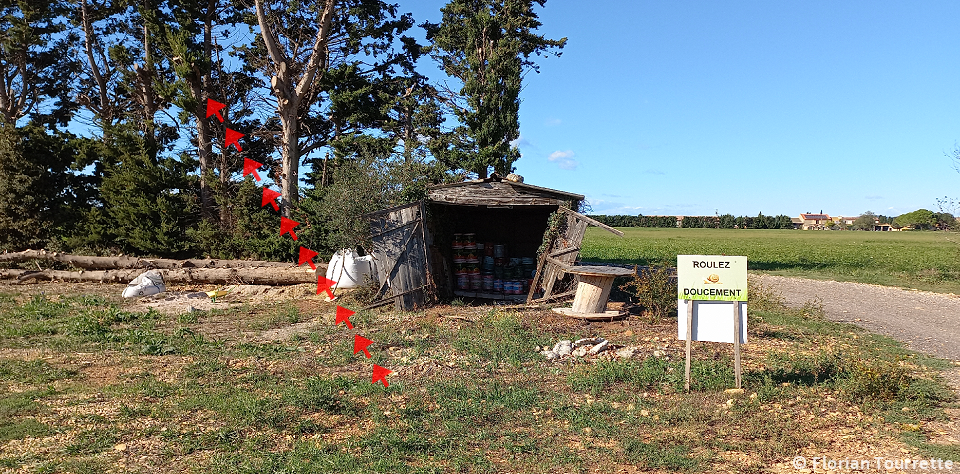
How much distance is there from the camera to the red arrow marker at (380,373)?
24.8ft

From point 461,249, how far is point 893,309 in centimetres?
997

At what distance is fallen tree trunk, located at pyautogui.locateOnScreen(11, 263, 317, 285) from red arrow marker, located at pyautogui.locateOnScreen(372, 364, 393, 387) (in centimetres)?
897

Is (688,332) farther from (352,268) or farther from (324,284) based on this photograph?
(324,284)

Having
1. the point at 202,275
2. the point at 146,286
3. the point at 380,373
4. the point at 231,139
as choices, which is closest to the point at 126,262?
the point at 202,275

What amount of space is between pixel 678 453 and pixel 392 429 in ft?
8.50

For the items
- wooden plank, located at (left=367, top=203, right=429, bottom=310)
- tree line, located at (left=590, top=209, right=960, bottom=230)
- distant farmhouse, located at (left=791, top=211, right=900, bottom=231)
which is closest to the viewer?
wooden plank, located at (left=367, top=203, right=429, bottom=310)

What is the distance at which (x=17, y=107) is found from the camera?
2962 centimetres

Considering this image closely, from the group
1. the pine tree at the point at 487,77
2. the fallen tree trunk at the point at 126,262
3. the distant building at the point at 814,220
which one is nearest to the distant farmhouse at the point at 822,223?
the distant building at the point at 814,220

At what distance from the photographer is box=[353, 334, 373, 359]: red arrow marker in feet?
30.0

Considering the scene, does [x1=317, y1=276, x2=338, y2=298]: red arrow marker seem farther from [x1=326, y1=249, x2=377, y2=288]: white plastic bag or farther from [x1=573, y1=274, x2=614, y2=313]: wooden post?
[x1=573, y1=274, x2=614, y2=313]: wooden post

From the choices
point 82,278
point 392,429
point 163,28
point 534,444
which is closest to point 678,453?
point 534,444

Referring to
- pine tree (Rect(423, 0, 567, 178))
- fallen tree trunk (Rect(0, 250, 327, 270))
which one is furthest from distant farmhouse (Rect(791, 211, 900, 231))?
fallen tree trunk (Rect(0, 250, 327, 270))

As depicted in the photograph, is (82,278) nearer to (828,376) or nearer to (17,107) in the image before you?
(17,107)

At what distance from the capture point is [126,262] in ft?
62.2
